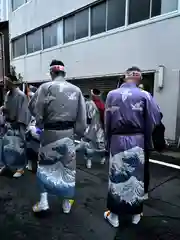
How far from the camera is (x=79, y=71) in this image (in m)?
9.76

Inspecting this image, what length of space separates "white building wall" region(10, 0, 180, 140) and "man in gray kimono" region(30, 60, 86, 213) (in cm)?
464

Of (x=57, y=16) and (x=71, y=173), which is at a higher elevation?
(x=57, y=16)

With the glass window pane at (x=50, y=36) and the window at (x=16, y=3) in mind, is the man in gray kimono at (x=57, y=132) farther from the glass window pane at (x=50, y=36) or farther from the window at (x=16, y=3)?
the window at (x=16, y=3)

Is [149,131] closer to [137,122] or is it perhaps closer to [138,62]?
[137,122]

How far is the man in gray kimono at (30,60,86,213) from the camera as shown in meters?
2.57

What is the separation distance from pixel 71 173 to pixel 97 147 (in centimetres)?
184

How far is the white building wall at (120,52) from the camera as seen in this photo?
651cm

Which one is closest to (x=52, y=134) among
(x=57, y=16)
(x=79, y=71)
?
(x=79, y=71)

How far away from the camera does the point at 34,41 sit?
12.5 meters

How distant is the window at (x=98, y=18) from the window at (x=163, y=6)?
2.17 meters

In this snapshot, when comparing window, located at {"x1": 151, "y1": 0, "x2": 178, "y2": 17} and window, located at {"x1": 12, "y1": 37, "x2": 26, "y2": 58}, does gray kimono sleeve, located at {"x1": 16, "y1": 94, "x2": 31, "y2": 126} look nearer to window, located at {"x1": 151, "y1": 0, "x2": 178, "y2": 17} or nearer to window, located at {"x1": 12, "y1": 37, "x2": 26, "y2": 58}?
window, located at {"x1": 151, "y1": 0, "x2": 178, "y2": 17}

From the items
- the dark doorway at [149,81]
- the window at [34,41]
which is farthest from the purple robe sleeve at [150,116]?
the window at [34,41]

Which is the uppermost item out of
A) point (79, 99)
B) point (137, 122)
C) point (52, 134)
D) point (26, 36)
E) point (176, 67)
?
point (26, 36)

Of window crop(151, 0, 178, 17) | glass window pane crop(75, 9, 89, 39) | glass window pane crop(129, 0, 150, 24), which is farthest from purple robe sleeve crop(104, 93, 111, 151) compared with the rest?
glass window pane crop(75, 9, 89, 39)
